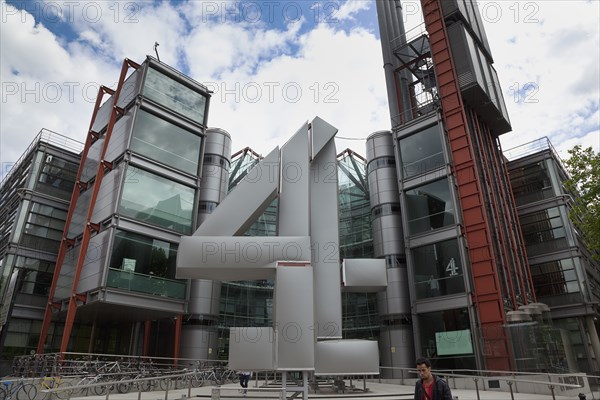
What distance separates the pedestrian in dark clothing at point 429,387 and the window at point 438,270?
75.1ft

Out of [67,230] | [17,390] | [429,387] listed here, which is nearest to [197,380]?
[17,390]

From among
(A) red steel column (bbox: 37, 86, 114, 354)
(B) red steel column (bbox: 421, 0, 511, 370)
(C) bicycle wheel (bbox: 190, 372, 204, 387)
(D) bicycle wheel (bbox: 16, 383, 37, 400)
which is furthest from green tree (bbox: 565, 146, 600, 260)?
(A) red steel column (bbox: 37, 86, 114, 354)

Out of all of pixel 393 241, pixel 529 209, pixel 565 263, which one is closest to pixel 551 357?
pixel 393 241

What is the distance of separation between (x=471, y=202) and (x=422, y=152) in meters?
→ 5.55

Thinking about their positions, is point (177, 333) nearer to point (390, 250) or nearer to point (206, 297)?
point (206, 297)

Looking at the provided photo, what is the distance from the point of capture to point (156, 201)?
27.4m

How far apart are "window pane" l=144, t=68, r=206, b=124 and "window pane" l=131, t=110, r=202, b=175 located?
4.42 ft

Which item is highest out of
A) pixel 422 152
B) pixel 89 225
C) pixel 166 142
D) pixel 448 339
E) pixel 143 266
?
pixel 422 152

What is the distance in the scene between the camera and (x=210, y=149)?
3344cm

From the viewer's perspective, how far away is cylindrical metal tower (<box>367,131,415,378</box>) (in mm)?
29688

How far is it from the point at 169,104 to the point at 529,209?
29.6 m

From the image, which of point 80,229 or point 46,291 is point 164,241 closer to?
point 80,229

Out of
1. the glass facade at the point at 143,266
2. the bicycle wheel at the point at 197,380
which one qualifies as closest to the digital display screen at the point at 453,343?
the bicycle wheel at the point at 197,380


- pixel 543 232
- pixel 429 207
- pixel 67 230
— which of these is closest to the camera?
pixel 67 230
